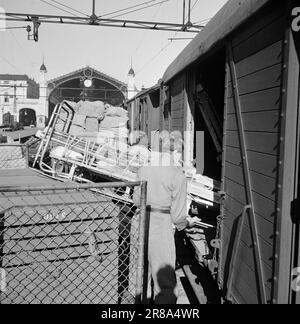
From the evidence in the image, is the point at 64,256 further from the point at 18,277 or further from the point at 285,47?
the point at 285,47

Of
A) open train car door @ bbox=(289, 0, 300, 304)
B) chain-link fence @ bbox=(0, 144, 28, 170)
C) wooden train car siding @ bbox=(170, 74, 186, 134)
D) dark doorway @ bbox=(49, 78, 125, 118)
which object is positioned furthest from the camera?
dark doorway @ bbox=(49, 78, 125, 118)

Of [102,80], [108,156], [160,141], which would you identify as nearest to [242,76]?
[160,141]

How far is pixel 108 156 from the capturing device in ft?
28.2

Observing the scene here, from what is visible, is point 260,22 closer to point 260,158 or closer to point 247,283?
point 260,158

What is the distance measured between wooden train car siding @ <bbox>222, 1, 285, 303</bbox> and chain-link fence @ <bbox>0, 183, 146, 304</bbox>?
1083 mm

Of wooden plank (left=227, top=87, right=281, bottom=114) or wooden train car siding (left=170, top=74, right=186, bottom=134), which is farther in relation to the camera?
wooden train car siding (left=170, top=74, right=186, bottom=134)

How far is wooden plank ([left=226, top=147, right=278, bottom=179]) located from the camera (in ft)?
9.51

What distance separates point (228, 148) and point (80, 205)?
187cm

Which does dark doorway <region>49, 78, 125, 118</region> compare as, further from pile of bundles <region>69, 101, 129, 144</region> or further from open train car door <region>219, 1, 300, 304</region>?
open train car door <region>219, 1, 300, 304</region>

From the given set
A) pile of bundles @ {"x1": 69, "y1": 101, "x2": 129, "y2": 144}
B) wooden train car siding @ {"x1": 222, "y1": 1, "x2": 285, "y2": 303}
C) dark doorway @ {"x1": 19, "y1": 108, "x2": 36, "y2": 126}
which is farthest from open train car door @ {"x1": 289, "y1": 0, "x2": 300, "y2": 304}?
dark doorway @ {"x1": 19, "y1": 108, "x2": 36, "y2": 126}

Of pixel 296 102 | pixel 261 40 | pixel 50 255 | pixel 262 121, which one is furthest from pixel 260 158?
pixel 50 255

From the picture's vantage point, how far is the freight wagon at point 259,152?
2.71m

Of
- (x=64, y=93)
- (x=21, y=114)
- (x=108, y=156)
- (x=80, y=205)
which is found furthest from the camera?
(x=21, y=114)

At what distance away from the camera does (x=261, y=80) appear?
3227 mm
